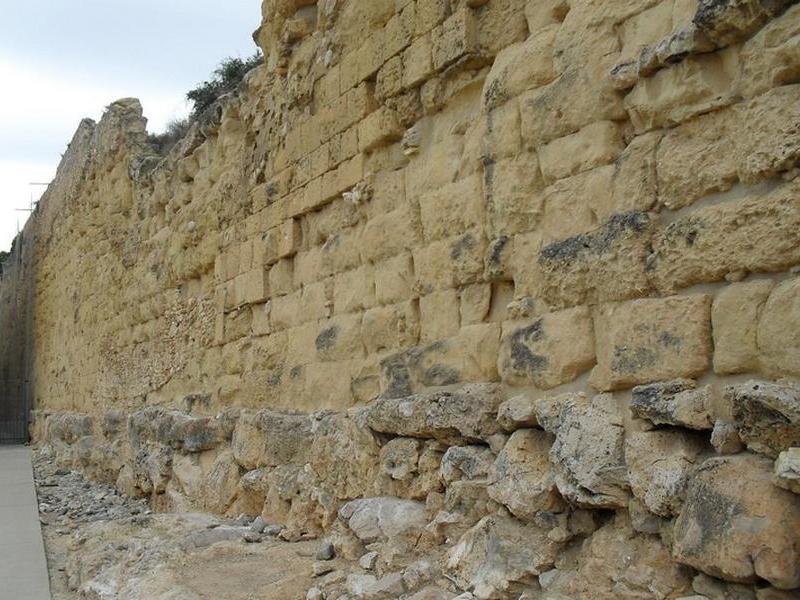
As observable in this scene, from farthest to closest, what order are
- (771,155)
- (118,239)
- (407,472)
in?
(118,239) → (407,472) → (771,155)

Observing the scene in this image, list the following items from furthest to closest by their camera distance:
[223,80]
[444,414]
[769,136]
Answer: [223,80]
[444,414]
[769,136]

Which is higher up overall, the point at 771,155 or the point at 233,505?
the point at 771,155

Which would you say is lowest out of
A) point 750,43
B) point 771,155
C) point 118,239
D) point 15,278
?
point 771,155

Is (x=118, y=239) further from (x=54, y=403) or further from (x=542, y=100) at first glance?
(x=542, y=100)

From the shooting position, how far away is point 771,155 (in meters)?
2.33

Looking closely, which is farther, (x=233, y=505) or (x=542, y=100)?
(x=233, y=505)

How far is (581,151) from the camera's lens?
120 inches

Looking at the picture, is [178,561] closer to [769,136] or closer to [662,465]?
[662,465]

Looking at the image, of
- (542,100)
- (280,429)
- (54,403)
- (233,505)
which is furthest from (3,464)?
(542,100)

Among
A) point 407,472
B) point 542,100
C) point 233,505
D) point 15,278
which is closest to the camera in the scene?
point 542,100

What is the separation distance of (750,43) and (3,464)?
37.8ft

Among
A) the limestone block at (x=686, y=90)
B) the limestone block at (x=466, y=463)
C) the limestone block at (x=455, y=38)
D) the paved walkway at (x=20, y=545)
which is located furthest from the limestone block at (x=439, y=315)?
the paved walkway at (x=20, y=545)

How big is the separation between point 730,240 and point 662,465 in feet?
2.17

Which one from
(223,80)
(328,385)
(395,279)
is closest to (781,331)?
(395,279)
